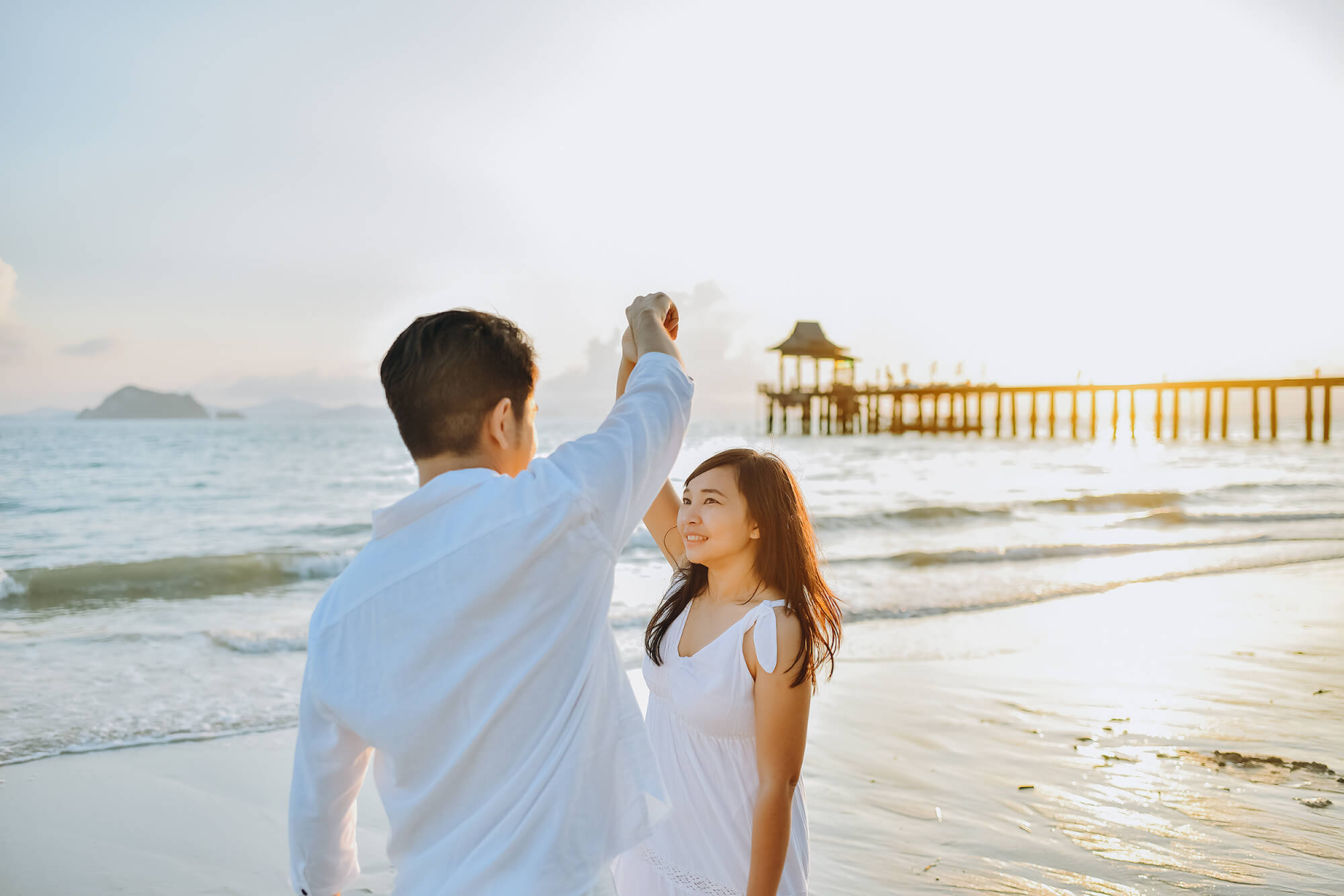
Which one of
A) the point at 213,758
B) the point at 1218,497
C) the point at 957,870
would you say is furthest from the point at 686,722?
the point at 1218,497

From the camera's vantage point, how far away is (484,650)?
1260 mm

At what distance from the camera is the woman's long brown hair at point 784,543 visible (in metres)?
2.18

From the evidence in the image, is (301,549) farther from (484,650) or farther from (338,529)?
(484,650)

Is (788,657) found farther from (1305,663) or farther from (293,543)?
(293,543)

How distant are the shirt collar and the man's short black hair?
0.24 feet

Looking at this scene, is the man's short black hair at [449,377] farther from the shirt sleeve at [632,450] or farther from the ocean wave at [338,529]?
the ocean wave at [338,529]

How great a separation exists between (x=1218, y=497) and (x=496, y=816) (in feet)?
72.0

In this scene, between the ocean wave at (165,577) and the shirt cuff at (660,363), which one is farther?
the ocean wave at (165,577)

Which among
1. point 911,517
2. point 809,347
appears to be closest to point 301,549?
point 911,517

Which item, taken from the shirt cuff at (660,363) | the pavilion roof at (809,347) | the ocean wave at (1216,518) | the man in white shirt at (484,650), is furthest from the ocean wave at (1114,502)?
the pavilion roof at (809,347)

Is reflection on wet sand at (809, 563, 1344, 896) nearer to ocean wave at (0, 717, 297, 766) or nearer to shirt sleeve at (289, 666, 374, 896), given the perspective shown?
shirt sleeve at (289, 666, 374, 896)

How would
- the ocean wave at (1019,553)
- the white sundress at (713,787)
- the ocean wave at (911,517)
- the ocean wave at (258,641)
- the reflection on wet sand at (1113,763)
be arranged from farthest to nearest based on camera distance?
1. the ocean wave at (911,517)
2. the ocean wave at (1019,553)
3. the ocean wave at (258,641)
4. the reflection on wet sand at (1113,763)
5. the white sundress at (713,787)

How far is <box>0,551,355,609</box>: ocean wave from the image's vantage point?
1018 centimetres

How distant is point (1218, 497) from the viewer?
19.5m
